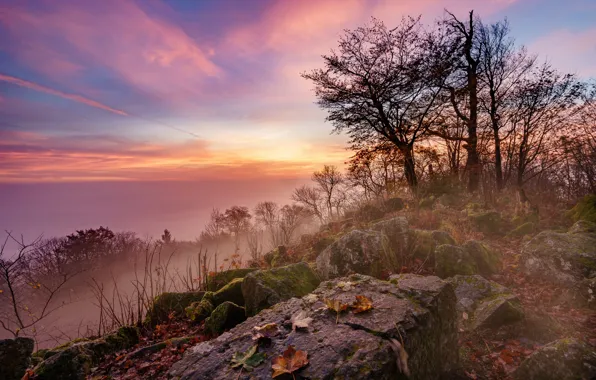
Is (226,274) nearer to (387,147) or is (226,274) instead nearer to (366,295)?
(366,295)

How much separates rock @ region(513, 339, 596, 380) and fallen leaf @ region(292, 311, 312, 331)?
2.12 m

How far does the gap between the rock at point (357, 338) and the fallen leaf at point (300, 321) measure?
0.04 meters

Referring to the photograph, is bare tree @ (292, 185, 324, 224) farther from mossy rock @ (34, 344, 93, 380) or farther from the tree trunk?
mossy rock @ (34, 344, 93, 380)

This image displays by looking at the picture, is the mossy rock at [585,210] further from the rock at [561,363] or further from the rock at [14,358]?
the rock at [14,358]

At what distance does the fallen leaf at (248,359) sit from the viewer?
190 cm

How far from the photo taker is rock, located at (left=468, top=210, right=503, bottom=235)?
25.6 feet

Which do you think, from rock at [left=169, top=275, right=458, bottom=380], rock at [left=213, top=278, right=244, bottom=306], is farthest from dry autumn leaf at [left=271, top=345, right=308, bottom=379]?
rock at [left=213, top=278, right=244, bottom=306]

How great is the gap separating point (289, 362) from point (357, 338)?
20.5 inches

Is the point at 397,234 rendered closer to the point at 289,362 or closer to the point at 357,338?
the point at 357,338

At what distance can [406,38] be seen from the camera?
13.5 metres

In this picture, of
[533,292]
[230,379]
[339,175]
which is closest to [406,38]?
[533,292]

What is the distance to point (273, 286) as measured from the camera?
4.07 meters

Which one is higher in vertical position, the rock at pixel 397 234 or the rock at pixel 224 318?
the rock at pixel 397 234

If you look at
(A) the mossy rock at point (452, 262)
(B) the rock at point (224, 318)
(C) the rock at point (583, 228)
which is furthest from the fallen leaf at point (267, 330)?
(C) the rock at point (583, 228)
